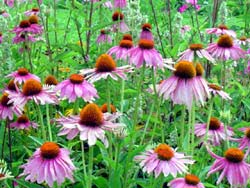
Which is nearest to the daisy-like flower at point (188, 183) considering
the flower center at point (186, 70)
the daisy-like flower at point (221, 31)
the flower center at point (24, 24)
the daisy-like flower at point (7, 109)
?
the flower center at point (186, 70)

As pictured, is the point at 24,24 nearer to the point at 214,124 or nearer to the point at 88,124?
the point at 214,124

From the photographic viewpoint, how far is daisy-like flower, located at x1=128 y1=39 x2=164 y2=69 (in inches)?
57.6

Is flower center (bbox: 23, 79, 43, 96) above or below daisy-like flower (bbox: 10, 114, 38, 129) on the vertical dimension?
above

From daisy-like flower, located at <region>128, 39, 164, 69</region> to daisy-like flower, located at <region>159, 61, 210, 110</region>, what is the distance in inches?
4.7

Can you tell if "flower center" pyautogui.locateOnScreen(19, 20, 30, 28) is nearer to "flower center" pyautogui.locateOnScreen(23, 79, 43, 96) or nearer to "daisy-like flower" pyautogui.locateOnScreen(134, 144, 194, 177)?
"flower center" pyautogui.locateOnScreen(23, 79, 43, 96)

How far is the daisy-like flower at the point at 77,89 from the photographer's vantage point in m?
1.42

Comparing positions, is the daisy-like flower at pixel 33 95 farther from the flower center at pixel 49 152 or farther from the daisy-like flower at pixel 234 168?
the daisy-like flower at pixel 234 168

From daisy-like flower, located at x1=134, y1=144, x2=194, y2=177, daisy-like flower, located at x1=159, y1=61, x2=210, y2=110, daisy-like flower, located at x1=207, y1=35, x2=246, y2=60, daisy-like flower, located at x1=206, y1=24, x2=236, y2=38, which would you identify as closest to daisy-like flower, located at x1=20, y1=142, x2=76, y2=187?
daisy-like flower, located at x1=134, y1=144, x2=194, y2=177

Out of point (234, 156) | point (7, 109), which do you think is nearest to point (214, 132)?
point (234, 156)

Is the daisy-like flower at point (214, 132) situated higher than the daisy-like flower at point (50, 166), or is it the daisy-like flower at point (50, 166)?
the daisy-like flower at point (50, 166)

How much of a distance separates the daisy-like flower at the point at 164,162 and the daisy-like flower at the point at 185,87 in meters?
0.12

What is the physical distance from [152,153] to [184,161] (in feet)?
0.31

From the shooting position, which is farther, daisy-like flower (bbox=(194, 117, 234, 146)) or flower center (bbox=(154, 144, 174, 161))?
daisy-like flower (bbox=(194, 117, 234, 146))

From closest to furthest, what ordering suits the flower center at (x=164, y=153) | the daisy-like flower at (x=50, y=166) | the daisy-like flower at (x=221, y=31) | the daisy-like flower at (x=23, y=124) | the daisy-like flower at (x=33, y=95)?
the daisy-like flower at (x=50, y=166)
the flower center at (x=164, y=153)
the daisy-like flower at (x=33, y=95)
the daisy-like flower at (x=23, y=124)
the daisy-like flower at (x=221, y=31)
